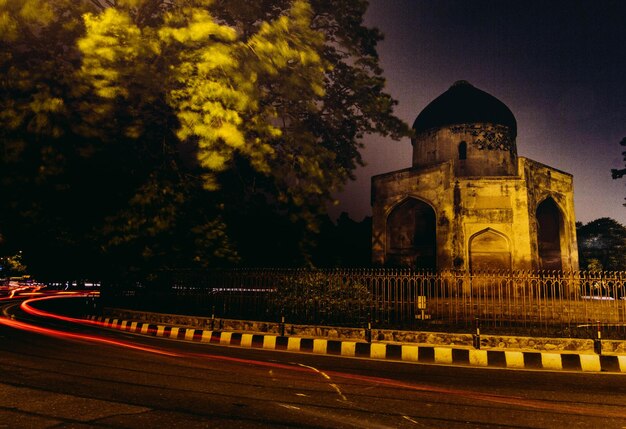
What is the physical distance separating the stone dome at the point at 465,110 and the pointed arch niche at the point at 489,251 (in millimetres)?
7621

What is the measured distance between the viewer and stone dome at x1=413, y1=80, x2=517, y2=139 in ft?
87.5

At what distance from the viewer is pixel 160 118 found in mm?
11727

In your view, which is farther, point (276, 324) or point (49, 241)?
point (49, 241)

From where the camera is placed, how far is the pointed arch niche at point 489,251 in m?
22.2

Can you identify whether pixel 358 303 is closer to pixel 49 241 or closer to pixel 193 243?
pixel 193 243

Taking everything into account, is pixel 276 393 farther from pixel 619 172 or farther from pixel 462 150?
pixel 619 172

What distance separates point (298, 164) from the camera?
12219 mm

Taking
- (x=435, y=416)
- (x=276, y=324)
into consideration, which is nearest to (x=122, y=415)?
(x=435, y=416)

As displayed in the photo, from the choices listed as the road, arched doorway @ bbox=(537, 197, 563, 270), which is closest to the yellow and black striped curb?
the road

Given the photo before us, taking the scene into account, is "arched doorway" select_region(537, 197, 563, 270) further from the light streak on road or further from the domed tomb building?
the light streak on road

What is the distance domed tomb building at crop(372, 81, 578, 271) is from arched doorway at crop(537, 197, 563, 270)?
0.05m

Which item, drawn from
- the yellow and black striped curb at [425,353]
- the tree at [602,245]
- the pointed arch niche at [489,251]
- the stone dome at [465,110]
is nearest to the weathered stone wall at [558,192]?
the pointed arch niche at [489,251]

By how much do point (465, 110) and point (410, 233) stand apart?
8.05 metres

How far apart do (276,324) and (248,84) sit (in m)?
5.32
